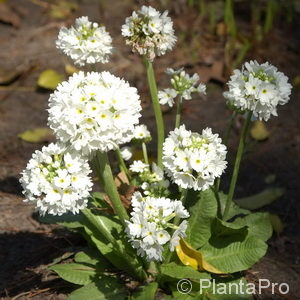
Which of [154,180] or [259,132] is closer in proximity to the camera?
[154,180]

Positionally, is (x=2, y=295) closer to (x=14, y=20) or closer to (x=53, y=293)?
(x=53, y=293)

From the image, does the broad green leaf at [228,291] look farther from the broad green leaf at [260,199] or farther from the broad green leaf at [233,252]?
the broad green leaf at [260,199]

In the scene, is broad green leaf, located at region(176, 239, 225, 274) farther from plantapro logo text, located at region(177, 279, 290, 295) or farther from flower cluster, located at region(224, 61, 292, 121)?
flower cluster, located at region(224, 61, 292, 121)

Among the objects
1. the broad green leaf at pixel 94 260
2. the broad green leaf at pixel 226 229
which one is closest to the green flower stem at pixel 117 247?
the broad green leaf at pixel 94 260

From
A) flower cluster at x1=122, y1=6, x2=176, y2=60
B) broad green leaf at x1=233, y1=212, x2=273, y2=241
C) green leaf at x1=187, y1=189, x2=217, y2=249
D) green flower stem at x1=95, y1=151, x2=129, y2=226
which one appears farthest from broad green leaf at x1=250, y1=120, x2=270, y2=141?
green flower stem at x1=95, y1=151, x2=129, y2=226

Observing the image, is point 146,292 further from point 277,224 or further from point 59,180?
point 277,224

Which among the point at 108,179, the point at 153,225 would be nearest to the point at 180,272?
the point at 153,225
